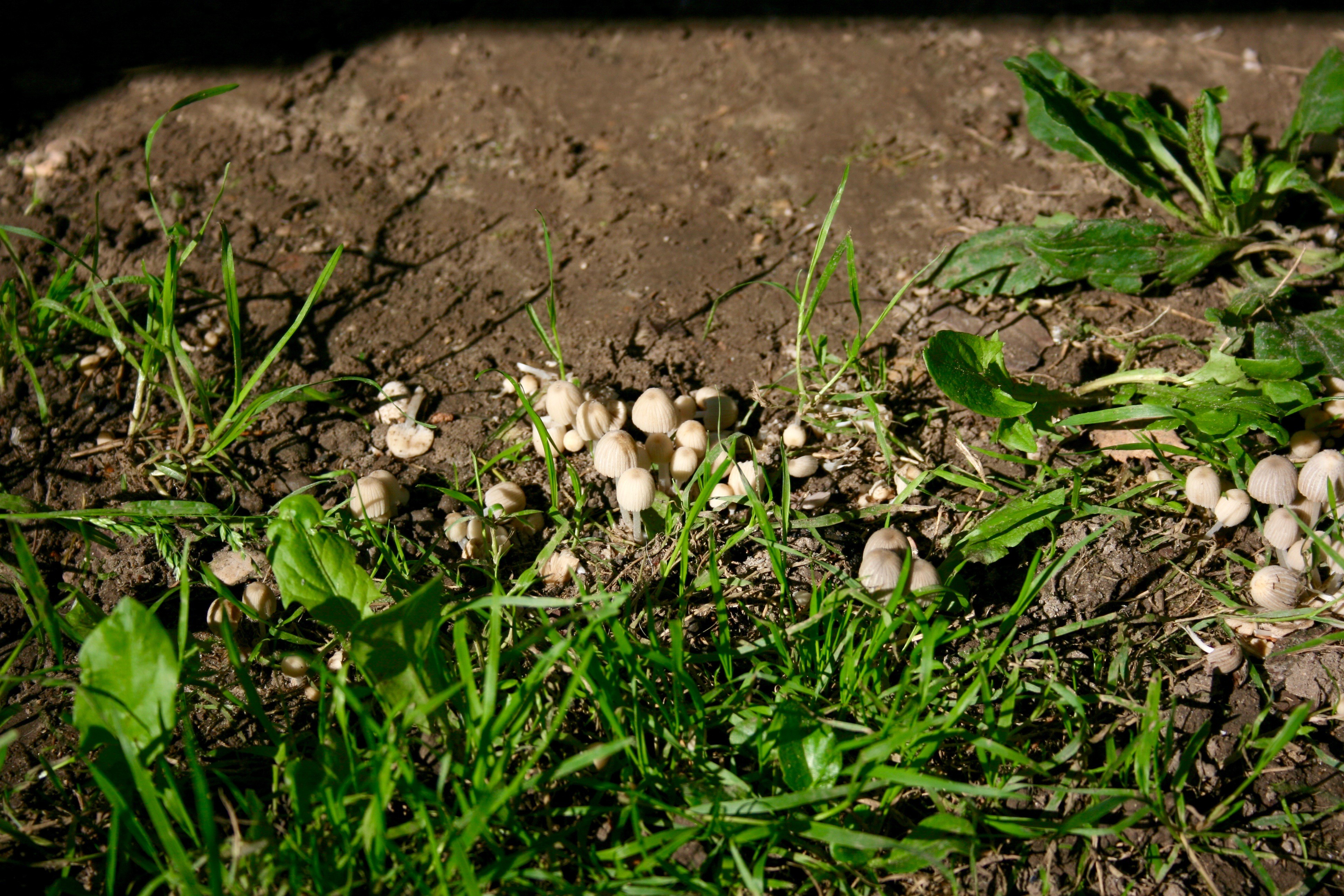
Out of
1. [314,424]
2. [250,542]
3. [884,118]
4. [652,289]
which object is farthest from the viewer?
[884,118]

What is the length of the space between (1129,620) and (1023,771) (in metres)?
0.40

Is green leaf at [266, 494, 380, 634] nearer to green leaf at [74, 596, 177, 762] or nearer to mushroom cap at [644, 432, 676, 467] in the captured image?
green leaf at [74, 596, 177, 762]

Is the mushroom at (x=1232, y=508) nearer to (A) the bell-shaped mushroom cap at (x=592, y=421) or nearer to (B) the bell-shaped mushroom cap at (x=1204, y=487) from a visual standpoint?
(B) the bell-shaped mushroom cap at (x=1204, y=487)

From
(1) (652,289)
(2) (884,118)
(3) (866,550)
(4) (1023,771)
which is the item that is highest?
(2) (884,118)

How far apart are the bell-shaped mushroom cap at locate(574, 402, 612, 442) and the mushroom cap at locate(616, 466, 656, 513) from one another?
0.61ft

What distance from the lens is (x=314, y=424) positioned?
2.19 m

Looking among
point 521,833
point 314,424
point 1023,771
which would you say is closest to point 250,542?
point 314,424

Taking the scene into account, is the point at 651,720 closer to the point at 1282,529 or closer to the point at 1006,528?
the point at 1006,528

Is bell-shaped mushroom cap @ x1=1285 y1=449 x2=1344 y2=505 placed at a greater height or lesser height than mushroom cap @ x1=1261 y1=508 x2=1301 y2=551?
greater

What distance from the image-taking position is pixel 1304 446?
6.05ft

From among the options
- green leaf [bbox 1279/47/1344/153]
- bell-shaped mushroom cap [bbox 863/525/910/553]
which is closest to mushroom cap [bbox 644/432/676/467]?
bell-shaped mushroom cap [bbox 863/525/910/553]

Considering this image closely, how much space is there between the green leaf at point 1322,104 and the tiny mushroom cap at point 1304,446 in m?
1.05

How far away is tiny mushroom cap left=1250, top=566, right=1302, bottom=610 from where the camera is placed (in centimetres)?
165

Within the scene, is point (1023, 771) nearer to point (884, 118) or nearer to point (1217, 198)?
point (1217, 198)
